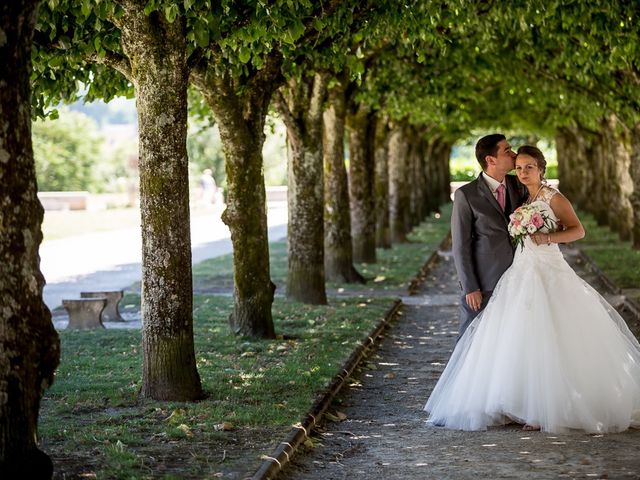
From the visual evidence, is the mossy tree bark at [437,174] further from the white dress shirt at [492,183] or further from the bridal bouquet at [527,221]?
the bridal bouquet at [527,221]

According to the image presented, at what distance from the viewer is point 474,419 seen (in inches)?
373

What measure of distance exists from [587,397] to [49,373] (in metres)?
4.24

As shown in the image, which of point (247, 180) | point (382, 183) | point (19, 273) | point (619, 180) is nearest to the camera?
point (19, 273)

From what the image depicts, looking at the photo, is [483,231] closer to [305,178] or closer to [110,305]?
[305,178]

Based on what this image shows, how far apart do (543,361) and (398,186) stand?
86.3 feet

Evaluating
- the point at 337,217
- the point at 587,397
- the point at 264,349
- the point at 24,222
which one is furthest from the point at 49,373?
the point at 337,217

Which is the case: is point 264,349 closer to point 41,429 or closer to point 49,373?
point 41,429

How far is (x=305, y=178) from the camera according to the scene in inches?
725

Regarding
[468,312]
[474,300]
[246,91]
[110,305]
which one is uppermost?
[246,91]

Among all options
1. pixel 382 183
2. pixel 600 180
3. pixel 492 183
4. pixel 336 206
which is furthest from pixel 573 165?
pixel 492 183

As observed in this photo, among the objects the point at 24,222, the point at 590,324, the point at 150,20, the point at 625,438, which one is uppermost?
the point at 150,20

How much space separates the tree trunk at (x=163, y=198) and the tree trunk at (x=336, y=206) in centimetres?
1183

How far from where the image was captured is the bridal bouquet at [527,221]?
9633 millimetres

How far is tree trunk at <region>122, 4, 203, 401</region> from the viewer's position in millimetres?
10422
